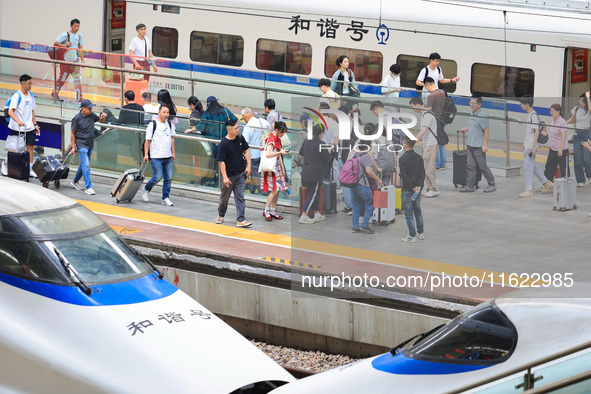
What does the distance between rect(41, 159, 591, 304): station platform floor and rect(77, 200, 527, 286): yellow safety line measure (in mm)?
19

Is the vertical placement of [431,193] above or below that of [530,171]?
below

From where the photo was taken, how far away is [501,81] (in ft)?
61.6

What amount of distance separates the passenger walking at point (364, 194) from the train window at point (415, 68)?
24.7ft

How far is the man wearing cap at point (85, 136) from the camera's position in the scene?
643 inches

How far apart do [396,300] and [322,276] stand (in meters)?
1.08

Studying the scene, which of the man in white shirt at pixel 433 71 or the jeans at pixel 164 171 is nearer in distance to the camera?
the jeans at pixel 164 171

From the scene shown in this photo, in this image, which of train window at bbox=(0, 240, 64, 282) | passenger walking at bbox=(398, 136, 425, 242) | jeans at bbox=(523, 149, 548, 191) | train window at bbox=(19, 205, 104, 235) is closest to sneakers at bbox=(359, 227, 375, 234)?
passenger walking at bbox=(398, 136, 425, 242)

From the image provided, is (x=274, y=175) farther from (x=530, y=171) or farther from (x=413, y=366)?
(x=413, y=366)

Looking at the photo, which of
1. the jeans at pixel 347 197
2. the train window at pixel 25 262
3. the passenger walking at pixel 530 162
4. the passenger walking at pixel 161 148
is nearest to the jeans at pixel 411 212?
the jeans at pixel 347 197

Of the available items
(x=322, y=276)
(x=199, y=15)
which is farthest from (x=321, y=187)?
(x=199, y=15)

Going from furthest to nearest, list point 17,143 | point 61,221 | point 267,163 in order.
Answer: point 17,143
point 267,163
point 61,221

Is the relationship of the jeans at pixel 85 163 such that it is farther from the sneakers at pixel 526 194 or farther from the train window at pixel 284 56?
the sneakers at pixel 526 194

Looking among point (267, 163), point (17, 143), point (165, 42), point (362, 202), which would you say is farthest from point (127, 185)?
point (165, 42)

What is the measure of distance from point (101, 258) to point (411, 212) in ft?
15.7
